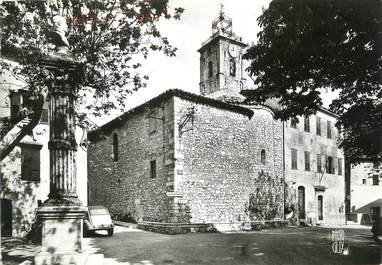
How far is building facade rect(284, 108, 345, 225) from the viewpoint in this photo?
85.0 ft

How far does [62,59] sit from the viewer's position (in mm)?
7016

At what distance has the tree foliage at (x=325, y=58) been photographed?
→ 8.48m

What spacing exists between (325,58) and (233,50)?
24.3m

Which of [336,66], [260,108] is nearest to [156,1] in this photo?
[336,66]

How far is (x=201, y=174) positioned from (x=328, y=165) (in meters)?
15.4

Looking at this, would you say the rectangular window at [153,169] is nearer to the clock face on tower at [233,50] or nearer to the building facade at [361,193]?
the clock face on tower at [233,50]

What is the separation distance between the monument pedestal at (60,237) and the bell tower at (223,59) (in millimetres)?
25916

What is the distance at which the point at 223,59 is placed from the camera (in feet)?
107

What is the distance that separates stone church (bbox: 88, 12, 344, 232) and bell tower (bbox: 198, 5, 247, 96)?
8404 millimetres

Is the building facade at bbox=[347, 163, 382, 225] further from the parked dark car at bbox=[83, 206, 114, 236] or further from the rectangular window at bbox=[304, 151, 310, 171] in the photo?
the parked dark car at bbox=[83, 206, 114, 236]

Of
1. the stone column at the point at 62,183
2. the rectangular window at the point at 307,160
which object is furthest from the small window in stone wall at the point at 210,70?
the stone column at the point at 62,183

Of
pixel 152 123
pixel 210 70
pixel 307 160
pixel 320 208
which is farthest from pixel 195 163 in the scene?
pixel 210 70

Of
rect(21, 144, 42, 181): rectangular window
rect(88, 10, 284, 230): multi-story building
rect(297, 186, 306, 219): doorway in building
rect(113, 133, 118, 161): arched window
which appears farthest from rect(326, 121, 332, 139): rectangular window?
rect(21, 144, 42, 181): rectangular window

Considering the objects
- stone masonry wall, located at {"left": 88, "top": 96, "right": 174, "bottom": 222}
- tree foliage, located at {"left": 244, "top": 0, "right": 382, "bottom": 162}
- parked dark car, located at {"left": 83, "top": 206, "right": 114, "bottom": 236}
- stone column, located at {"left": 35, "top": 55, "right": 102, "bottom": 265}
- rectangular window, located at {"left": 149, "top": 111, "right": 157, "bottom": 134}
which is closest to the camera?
stone column, located at {"left": 35, "top": 55, "right": 102, "bottom": 265}
